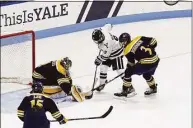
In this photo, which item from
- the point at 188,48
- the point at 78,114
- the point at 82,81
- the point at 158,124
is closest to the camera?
the point at 158,124

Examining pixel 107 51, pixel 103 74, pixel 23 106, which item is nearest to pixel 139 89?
pixel 103 74

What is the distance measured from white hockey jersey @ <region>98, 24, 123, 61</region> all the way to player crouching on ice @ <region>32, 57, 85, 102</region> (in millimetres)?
349

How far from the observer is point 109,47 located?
14.6ft

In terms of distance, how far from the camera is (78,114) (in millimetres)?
4062

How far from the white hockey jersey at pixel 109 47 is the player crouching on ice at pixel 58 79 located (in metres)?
0.35

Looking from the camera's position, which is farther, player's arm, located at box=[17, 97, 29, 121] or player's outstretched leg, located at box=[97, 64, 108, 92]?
player's outstretched leg, located at box=[97, 64, 108, 92]

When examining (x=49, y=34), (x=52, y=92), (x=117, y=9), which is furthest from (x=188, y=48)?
(x=52, y=92)

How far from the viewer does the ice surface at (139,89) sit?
3.87 meters

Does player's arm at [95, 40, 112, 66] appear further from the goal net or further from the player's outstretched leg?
the goal net

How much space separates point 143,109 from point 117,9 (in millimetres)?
1807

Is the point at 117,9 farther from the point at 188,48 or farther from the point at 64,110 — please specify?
the point at 64,110

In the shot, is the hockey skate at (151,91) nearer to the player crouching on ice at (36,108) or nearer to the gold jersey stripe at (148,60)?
the gold jersey stripe at (148,60)

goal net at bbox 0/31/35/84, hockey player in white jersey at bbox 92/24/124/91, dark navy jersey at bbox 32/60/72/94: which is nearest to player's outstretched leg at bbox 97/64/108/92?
hockey player in white jersey at bbox 92/24/124/91

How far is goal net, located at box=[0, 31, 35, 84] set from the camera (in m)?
4.69
